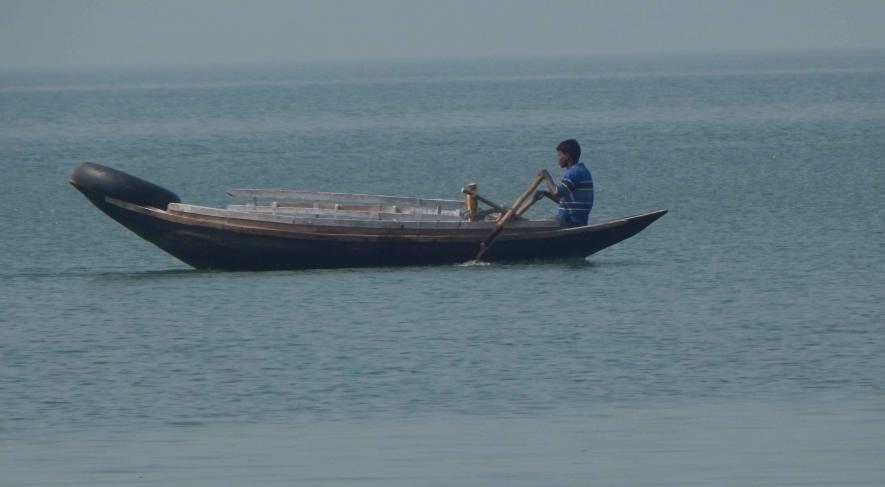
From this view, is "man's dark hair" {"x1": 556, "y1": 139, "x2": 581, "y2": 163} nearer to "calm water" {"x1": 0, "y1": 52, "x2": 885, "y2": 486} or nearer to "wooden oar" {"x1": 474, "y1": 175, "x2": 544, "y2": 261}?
"wooden oar" {"x1": 474, "y1": 175, "x2": 544, "y2": 261}

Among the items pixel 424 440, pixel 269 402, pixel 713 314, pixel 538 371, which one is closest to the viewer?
pixel 424 440

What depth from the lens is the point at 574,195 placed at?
82.6 ft

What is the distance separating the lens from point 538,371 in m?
18.3

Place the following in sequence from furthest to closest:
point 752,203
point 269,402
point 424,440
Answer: point 752,203 → point 269,402 → point 424,440

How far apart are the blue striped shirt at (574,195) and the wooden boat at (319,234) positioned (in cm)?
25

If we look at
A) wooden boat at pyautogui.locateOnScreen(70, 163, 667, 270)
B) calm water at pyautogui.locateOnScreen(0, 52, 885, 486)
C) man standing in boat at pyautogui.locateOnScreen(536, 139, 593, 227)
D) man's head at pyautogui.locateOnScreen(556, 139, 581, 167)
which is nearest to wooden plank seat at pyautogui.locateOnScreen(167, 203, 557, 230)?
wooden boat at pyautogui.locateOnScreen(70, 163, 667, 270)

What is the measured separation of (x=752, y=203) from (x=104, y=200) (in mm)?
15941

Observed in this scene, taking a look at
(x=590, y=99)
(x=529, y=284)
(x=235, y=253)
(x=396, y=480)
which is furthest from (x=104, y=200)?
(x=590, y=99)

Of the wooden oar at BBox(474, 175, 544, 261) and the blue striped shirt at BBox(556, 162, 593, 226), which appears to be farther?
the blue striped shirt at BBox(556, 162, 593, 226)

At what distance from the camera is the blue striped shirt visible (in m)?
25.1

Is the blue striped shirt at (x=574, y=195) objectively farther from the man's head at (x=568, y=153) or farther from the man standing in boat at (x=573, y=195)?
the man's head at (x=568, y=153)

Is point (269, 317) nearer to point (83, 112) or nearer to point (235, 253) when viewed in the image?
point (235, 253)

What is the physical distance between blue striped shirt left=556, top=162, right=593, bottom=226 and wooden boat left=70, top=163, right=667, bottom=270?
0.25 m

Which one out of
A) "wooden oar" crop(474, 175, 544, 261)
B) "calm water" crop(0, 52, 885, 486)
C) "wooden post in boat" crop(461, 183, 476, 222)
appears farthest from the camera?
"wooden post in boat" crop(461, 183, 476, 222)
